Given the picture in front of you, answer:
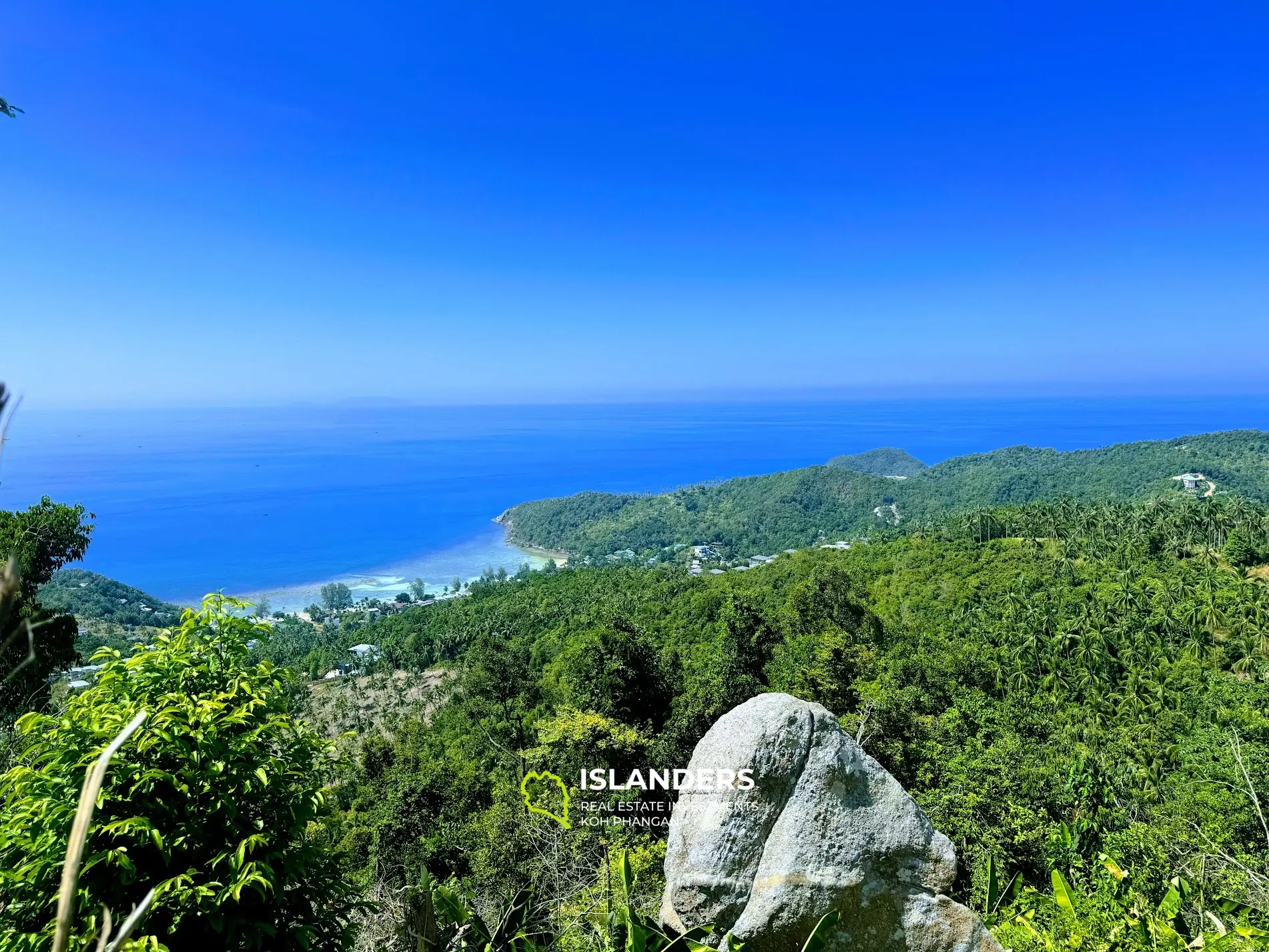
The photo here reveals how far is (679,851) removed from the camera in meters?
5.45

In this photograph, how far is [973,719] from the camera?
1496cm

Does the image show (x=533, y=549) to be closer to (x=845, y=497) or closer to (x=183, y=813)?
(x=845, y=497)

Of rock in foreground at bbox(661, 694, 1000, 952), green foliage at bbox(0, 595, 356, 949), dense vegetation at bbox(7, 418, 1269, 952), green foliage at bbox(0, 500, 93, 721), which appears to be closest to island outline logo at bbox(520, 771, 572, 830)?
dense vegetation at bbox(7, 418, 1269, 952)

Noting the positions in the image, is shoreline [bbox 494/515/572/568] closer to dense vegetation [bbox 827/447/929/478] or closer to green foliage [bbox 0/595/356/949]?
dense vegetation [bbox 827/447/929/478]

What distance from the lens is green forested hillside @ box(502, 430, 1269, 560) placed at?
8844 centimetres

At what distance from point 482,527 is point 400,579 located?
29.5m

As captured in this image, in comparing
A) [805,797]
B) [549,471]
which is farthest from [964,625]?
[549,471]

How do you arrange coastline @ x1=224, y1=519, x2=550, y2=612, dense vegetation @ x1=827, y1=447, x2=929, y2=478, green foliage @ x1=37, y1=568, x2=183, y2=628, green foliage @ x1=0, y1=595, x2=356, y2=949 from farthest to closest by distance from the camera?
dense vegetation @ x1=827, y1=447, x2=929, y2=478 < coastline @ x1=224, y1=519, x2=550, y2=612 < green foliage @ x1=37, y1=568, x2=183, y2=628 < green foliage @ x1=0, y1=595, x2=356, y2=949

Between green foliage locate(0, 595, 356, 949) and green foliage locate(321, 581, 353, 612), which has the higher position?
green foliage locate(0, 595, 356, 949)

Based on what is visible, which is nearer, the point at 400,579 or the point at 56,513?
the point at 56,513

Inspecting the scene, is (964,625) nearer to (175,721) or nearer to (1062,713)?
(1062,713)

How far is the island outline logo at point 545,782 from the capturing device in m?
9.01

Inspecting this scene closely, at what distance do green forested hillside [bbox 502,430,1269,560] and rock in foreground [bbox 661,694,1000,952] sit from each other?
84.2m

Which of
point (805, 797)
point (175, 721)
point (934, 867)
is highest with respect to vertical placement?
point (175, 721)
